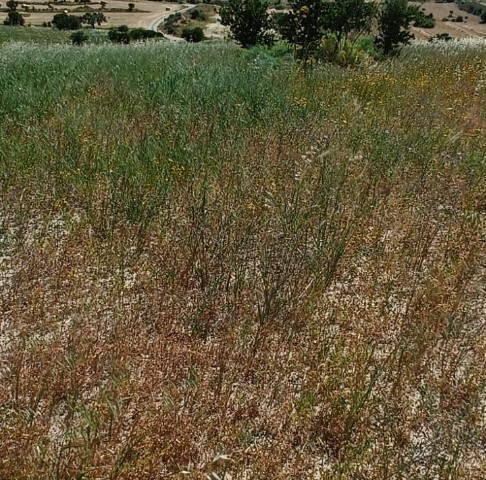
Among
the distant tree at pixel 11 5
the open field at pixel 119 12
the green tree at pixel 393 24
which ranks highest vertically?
the green tree at pixel 393 24

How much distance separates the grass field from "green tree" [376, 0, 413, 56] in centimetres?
871

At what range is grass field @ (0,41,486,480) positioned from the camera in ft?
6.48

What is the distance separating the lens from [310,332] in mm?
2553

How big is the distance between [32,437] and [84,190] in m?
2.22

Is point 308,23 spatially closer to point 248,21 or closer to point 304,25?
point 304,25

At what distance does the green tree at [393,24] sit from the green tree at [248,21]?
129 inches

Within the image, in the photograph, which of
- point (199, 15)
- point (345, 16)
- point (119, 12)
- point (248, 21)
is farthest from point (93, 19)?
point (345, 16)

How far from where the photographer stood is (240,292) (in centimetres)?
277

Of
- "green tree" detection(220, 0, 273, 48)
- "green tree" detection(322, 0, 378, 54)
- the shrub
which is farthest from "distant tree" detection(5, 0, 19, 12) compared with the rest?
"green tree" detection(322, 0, 378, 54)

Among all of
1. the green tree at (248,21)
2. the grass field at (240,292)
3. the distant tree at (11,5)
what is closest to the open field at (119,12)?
the distant tree at (11,5)

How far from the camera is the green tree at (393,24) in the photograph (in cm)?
1286

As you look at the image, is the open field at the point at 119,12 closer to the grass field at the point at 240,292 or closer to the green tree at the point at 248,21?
the green tree at the point at 248,21

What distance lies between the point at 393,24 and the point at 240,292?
41.0 ft

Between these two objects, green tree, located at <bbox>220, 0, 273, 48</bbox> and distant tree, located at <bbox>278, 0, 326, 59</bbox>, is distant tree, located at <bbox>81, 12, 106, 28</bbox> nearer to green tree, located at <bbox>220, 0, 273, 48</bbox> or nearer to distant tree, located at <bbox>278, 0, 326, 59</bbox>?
green tree, located at <bbox>220, 0, 273, 48</bbox>
